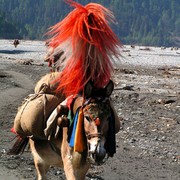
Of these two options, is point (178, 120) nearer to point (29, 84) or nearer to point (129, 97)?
point (129, 97)

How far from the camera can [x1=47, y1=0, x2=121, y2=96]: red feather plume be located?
6074 millimetres

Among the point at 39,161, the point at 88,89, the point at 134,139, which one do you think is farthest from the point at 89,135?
A: the point at 134,139

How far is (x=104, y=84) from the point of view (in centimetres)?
621

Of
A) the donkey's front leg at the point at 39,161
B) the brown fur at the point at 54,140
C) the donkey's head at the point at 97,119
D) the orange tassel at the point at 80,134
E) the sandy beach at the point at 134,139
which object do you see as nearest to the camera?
the donkey's head at the point at 97,119

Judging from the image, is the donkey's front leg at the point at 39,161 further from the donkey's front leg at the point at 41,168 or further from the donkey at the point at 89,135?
the donkey at the point at 89,135

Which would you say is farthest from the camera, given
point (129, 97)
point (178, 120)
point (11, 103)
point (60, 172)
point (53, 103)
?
point (129, 97)

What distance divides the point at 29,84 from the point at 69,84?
63.6ft

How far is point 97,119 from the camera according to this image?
230 inches

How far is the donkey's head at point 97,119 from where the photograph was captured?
224 inches

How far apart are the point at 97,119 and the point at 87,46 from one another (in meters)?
0.84

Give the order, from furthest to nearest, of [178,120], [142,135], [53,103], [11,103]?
1. [11,103]
2. [178,120]
3. [142,135]
4. [53,103]

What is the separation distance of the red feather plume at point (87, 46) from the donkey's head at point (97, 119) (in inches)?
4.6

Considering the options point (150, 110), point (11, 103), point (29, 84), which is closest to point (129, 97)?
point (150, 110)

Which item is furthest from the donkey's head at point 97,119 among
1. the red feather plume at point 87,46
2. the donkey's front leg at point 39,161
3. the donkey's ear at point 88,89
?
the donkey's front leg at point 39,161
